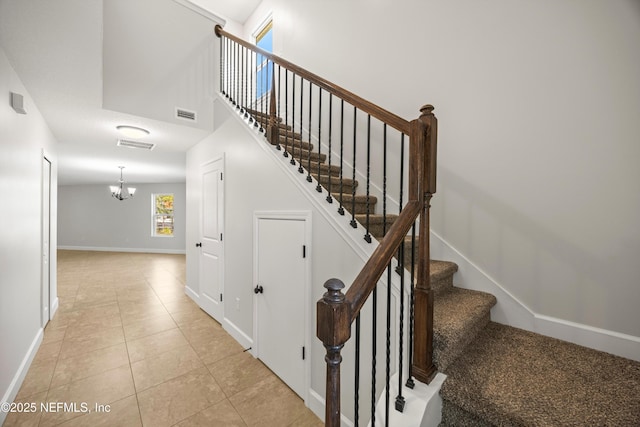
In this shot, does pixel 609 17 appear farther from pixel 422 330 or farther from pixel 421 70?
pixel 422 330

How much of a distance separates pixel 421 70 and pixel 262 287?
102 inches

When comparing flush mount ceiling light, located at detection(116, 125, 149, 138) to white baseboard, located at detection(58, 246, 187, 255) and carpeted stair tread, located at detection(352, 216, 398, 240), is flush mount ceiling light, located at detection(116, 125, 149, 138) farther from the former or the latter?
white baseboard, located at detection(58, 246, 187, 255)

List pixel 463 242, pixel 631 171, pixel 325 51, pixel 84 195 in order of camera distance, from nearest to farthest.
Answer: pixel 631 171 → pixel 463 242 → pixel 325 51 → pixel 84 195

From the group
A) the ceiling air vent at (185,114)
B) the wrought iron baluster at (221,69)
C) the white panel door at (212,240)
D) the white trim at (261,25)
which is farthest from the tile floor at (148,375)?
the white trim at (261,25)

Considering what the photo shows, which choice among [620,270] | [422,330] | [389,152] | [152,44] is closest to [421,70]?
[389,152]

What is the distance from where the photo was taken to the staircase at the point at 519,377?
1.10 metres

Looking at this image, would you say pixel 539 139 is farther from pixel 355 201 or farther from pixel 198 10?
pixel 198 10

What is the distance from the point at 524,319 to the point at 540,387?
0.77 metres

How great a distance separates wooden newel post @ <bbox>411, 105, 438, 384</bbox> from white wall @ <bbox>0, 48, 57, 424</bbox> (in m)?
2.88

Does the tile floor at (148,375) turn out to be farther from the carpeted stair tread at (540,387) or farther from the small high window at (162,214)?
the small high window at (162,214)

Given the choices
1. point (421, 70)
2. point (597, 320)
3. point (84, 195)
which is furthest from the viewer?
point (84, 195)

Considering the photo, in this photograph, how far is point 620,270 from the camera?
1555mm

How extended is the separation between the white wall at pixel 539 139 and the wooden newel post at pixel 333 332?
1.72 meters

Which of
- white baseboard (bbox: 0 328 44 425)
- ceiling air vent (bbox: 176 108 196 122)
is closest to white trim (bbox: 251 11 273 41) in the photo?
ceiling air vent (bbox: 176 108 196 122)
